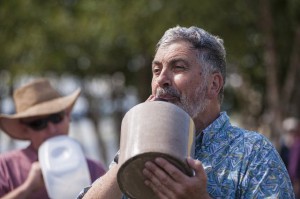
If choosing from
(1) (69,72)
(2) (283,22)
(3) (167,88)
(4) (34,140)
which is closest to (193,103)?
(3) (167,88)

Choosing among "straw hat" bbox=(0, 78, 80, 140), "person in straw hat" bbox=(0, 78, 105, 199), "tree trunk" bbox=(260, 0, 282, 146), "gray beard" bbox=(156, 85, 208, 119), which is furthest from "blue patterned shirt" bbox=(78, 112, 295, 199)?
"tree trunk" bbox=(260, 0, 282, 146)

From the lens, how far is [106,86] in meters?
24.3

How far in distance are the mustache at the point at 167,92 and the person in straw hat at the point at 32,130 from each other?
2010mm

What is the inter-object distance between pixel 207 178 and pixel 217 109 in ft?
1.42

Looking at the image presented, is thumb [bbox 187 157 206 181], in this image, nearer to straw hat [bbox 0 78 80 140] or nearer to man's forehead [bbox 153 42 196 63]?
man's forehead [bbox 153 42 196 63]

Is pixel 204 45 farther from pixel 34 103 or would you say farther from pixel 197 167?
pixel 34 103

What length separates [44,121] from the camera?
564cm

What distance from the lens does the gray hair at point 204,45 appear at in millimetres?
3289

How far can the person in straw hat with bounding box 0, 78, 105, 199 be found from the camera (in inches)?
200

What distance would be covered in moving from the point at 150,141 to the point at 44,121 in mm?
2882

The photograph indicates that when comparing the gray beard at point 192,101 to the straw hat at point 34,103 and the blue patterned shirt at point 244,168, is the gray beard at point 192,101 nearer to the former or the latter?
the blue patterned shirt at point 244,168

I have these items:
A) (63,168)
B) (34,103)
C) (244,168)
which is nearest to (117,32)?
(34,103)

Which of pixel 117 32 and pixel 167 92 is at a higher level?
pixel 167 92

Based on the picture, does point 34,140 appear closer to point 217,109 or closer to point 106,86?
point 217,109
